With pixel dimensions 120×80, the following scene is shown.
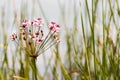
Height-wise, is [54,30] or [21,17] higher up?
[21,17]

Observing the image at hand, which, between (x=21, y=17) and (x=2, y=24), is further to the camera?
(x=2, y=24)

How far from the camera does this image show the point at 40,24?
3.64 ft

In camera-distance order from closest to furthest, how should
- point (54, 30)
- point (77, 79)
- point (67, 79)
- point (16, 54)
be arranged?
point (54, 30) → point (67, 79) → point (16, 54) → point (77, 79)

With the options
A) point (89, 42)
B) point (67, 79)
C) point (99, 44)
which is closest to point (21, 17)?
point (99, 44)

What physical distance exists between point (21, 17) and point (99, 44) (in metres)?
0.55

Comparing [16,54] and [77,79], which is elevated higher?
[16,54]

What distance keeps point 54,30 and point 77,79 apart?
1304 millimetres

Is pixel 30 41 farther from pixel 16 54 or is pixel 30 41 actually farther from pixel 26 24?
pixel 16 54

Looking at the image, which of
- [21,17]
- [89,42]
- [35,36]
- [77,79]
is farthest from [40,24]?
[77,79]

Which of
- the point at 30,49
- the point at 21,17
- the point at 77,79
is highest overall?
the point at 21,17

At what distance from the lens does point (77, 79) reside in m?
2.35

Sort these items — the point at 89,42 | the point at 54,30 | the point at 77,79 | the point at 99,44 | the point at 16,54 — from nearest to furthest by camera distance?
the point at 54,30 < the point at 89,42 < the point at 99,44 < the point at 16,54 < the point at 77,79

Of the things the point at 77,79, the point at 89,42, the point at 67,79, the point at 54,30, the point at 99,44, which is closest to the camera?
the point at 54,30

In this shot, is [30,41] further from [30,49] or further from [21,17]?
[21,17]
